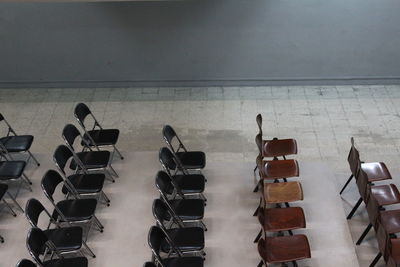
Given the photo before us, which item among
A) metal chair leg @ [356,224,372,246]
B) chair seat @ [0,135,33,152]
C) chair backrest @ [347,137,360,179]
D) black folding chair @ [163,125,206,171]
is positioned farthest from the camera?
chair seat @ [0,135,33,152]

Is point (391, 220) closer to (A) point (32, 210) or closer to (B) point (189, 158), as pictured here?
(B) point (189, 158)

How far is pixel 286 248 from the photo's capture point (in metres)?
5.16

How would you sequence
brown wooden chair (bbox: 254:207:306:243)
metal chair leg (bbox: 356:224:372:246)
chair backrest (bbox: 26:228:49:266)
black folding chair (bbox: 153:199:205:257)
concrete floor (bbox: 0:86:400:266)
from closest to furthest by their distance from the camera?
chair backrest (bbox: 26:228:49:266) → black folding chair (bbox: 153:199:205:257) → brown wooden chair (bbox: 254:207:306:243) → metal chair leg (bbox: 356:224:372:246) → concrete floor (bbox: 0:86:400:266)

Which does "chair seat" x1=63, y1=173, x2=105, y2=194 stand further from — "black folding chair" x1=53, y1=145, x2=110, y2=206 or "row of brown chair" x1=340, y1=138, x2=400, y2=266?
"row of brown chair" x1=340, y1=138, x2=400, y2=266

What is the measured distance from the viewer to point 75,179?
6078 mm

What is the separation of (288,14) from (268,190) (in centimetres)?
330

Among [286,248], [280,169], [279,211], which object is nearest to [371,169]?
[280,169]

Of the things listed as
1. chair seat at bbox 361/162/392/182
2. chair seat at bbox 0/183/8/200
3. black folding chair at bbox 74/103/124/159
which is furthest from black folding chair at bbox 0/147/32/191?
chair seat at bbox 361/162/392/182

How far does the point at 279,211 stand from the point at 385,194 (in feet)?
4.20

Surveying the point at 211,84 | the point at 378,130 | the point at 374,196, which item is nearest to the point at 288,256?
the point at 374,196

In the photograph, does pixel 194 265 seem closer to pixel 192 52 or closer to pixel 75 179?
pixel 75 179

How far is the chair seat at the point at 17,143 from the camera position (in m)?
6.61

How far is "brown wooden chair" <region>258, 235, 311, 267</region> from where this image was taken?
5051mm

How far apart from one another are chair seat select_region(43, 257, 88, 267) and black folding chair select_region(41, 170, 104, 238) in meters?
0.51
